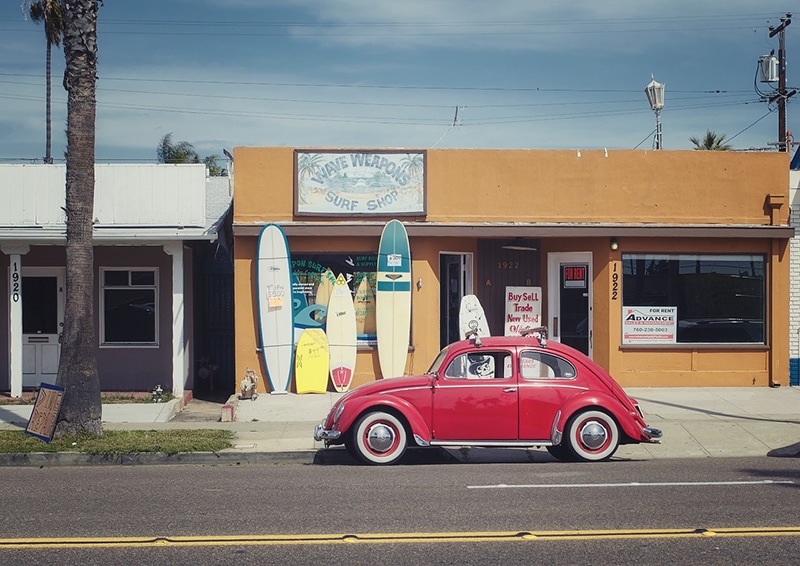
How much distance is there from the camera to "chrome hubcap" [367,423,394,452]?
10.3 meters

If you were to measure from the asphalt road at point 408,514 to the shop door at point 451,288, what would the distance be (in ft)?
23.5

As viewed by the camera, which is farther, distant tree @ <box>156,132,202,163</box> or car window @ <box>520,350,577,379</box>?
distant tree @ <box>156,132,202,163</box>

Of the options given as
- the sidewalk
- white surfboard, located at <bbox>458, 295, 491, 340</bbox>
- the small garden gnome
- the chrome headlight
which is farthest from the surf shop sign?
the chrome headlight

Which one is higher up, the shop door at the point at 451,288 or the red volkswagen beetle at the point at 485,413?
the shop door at the point at 451,288

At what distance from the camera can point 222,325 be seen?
18656 mm

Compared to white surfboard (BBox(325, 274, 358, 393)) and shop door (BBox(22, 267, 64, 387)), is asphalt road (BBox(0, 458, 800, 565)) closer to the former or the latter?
white surfboard (BBox(325, 274, 358, 393))

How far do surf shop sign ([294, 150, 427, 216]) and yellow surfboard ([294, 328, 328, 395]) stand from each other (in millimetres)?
2381

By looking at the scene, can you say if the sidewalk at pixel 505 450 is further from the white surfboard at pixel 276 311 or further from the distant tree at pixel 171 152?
the distant tree at pixel 171 152

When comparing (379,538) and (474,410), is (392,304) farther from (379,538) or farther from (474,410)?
(379,538)

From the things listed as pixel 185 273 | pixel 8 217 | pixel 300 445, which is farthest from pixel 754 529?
pixel 8 217

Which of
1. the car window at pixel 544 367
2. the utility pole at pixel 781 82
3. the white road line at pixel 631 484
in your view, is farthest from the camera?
the utility pole at pixel 781 82

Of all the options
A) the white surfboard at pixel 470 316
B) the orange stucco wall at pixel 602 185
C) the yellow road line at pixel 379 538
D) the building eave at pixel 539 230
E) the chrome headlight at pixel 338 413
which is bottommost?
the yellow road line at pixel 379 538

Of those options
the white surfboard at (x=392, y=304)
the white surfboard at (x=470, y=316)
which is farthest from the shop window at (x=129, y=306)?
the white surfboard at (x=470, y=316)

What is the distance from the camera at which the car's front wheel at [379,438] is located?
10242 mm
